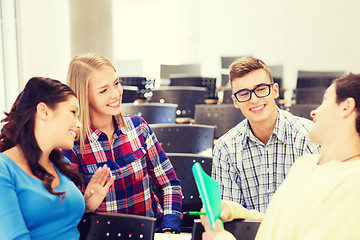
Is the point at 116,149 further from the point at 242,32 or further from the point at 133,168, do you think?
the point at 242,32

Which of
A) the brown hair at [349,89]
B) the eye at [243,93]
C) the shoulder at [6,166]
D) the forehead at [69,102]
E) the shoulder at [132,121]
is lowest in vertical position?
the shoulder at [6,166]

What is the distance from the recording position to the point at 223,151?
2439 mm

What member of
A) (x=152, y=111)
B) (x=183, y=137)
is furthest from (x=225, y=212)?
(x=152, y=111)

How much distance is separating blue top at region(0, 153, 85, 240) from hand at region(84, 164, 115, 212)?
4.0 inches

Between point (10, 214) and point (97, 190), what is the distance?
442mm

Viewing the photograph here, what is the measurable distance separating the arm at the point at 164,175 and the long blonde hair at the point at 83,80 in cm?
32

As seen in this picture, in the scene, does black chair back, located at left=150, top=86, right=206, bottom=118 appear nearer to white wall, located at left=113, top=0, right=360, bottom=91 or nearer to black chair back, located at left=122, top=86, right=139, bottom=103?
black chair back, located at left=122, top=86, right=139, bottom=103

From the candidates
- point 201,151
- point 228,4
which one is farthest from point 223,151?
point 228,4

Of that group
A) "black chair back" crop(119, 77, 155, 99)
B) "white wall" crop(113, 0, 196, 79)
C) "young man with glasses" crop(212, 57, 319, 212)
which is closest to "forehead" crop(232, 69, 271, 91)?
"young man with glasses" crop(212, 57, 319, 212)

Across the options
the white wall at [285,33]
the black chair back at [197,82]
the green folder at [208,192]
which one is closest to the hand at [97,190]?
the green folder at [208,192]

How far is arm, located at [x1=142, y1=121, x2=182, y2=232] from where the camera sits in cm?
238

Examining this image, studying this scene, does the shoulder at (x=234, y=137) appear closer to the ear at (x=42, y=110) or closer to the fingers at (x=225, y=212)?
the fingers at (x=225, y=212)

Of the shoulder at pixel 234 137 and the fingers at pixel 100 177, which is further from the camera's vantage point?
the shoulder at pixel 234 137

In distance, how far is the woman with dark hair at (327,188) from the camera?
50.2 inches
